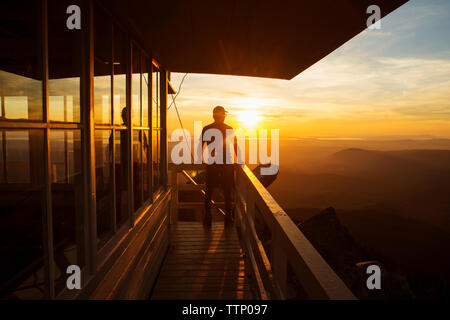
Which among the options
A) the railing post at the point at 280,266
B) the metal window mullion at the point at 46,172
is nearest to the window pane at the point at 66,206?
the metal window mullion at the point at 46,172

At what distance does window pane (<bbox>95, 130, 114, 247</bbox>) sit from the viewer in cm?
246

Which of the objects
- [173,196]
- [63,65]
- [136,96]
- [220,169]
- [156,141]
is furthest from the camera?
[173,196]

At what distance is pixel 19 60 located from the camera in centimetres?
385

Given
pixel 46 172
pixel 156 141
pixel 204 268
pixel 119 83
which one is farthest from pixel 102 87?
pixel 204 268

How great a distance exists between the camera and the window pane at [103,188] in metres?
2.46

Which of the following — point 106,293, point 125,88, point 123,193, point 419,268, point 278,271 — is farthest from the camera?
point 419,268

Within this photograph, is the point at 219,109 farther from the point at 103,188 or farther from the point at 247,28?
the point at 103,188

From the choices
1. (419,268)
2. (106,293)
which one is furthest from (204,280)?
(419,268)

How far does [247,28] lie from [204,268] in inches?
126

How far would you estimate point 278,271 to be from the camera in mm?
1997

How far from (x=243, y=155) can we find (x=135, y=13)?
351cm

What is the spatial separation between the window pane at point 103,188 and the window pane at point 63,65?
0.31 metres

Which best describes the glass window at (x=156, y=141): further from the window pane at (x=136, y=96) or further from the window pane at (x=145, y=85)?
the window pane at (x=136, y=96)

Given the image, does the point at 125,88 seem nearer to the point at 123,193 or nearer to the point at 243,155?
the point at 123,193
